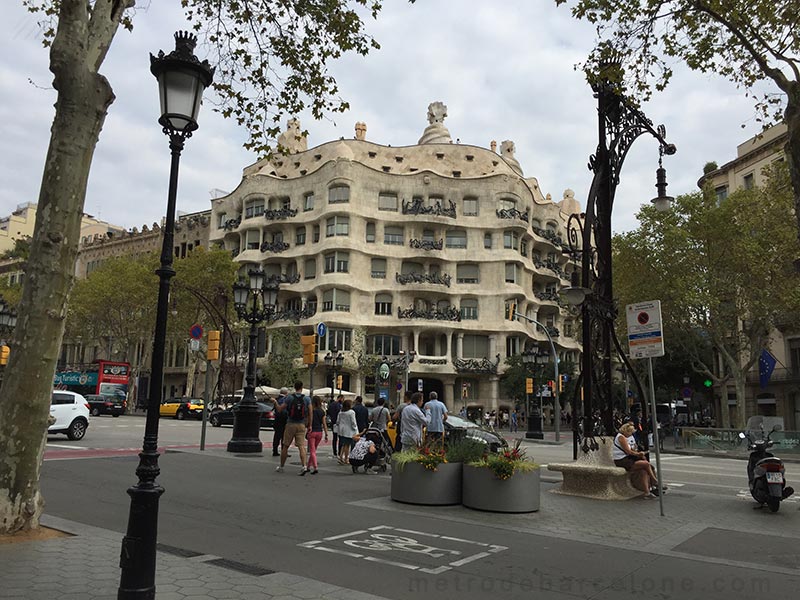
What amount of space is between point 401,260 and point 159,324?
160 ft

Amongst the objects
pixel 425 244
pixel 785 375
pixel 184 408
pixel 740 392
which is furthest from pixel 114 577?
pixel 425 244

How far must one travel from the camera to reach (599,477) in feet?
35.5

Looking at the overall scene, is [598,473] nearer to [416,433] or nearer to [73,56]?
[416,433]

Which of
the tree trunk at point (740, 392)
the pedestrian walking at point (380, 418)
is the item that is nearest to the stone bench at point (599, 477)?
the pedestrian walking at point (380, 418)

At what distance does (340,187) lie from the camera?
52625 millimetres

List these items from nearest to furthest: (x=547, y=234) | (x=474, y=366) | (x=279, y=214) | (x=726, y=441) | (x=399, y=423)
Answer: (x=399, y=423)
(x=726, y=441)
(x=474, y=366)
(x=279, y=214)
(x=547, y=234)

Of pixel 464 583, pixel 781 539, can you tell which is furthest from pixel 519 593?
pixel 781 539

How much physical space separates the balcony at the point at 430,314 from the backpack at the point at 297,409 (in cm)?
3878

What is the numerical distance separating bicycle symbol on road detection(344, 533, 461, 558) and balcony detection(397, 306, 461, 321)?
147 ft

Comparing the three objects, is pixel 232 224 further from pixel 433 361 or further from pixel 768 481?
pixel 768 481

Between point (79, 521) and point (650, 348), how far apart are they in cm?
794

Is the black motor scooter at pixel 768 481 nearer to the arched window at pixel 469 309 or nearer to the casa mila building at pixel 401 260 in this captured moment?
the casa mila building at pixel 401 260

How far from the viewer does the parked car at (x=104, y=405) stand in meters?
42.5

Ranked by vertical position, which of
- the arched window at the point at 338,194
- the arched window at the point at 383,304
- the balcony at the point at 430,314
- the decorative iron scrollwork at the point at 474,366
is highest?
the arched window at the point at 338,194
